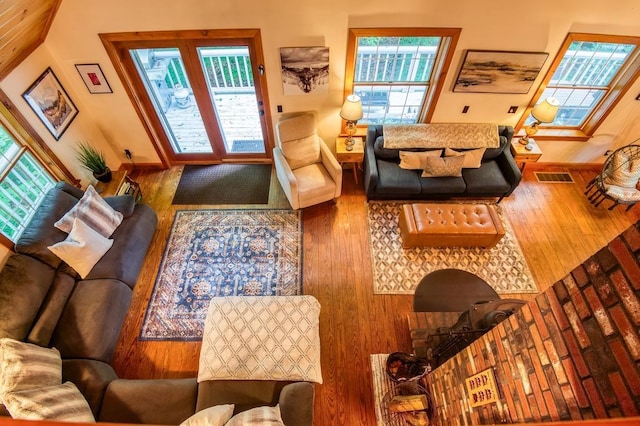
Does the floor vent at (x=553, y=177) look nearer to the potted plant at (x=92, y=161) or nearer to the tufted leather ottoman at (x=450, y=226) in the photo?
the tufted leather ottoman at (x=450, y=226)

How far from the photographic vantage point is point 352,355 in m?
2.86

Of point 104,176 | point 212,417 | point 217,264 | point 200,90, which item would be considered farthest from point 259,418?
point 200,90

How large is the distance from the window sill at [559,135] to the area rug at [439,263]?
1.36 metres

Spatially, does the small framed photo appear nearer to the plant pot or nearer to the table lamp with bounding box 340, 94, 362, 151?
the plant pot

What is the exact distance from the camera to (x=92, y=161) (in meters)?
3.54

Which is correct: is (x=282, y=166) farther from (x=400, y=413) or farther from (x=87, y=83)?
(x=400, y=413)

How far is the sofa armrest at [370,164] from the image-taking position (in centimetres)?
367

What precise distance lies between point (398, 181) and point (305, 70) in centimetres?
169

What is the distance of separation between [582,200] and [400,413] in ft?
12.1

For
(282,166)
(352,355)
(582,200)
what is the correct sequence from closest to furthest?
1. (352,355)
2. (282,166)
3. (582,200)

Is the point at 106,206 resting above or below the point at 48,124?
below

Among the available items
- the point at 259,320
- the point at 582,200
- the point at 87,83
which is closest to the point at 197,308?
the point at 259,320

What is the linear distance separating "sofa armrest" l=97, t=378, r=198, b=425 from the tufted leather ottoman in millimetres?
2578

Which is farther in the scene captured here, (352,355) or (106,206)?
(106,206)
